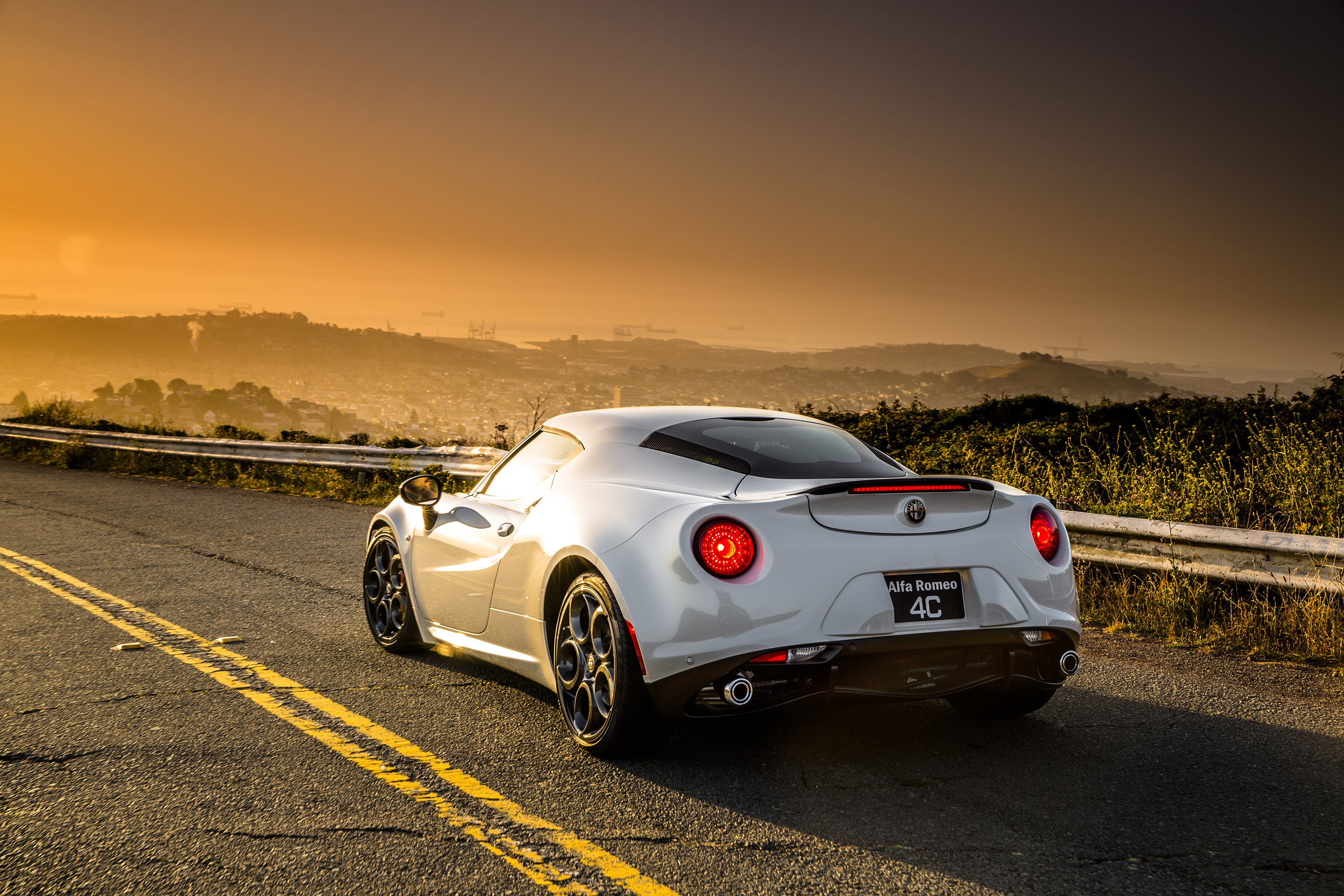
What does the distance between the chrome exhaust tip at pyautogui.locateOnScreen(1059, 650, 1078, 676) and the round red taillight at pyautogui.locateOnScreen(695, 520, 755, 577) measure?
142 cm

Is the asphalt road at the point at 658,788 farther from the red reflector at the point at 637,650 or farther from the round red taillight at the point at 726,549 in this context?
the round red taillight at the point at 726,549

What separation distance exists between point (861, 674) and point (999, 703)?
1.27 m

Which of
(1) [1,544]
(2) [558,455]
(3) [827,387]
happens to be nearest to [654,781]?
(2) [558,455]

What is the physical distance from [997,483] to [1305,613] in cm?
315

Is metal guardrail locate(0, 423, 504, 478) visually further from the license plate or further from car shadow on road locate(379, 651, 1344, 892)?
the license plate

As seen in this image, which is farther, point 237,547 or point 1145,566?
point 237,547

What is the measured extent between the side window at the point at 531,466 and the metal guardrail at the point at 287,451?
703cm

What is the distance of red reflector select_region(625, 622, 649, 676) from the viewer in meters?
3.88

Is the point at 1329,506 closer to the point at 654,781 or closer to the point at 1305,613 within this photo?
the point at 1305,613

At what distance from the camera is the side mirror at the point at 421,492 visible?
5656mm

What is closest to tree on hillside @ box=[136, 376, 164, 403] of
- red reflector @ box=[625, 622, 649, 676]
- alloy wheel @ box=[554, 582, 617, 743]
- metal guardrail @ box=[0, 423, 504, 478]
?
metal guardrail @ box=[0, 423, 504, 478]

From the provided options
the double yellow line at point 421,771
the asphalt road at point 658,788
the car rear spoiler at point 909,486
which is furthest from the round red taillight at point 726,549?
the double yellow line at point 421,771

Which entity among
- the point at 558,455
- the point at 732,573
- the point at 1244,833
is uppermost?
the point at 558,455

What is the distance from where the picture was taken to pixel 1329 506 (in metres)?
7.88
